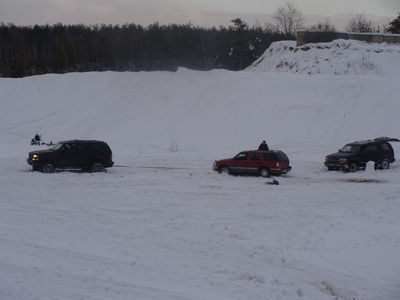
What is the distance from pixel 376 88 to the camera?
44.3 meters

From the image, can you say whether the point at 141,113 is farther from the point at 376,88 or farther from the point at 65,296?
the point at 65,296

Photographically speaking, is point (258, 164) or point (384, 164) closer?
point (258, 164)

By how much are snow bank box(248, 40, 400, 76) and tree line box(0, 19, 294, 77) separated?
36.9ft

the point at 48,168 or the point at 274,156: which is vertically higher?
the point at 274,156

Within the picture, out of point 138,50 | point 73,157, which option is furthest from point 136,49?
point 73,157

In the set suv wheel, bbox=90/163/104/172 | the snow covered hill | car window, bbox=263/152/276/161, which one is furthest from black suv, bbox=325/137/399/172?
suv wheel, bbox=90/163/104/172

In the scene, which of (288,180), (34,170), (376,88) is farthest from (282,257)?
(376,88)

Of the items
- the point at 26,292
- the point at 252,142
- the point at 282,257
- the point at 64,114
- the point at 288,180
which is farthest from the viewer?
the point at 64,114

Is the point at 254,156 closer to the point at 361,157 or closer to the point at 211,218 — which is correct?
the point at 361,157

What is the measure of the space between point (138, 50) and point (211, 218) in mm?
61606

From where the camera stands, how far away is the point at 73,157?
2542cm

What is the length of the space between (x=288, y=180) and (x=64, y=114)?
1189 inches

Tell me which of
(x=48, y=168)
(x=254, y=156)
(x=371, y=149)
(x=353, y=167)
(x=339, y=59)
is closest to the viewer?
(x=48, y=168)

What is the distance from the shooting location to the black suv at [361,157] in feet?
87.9
